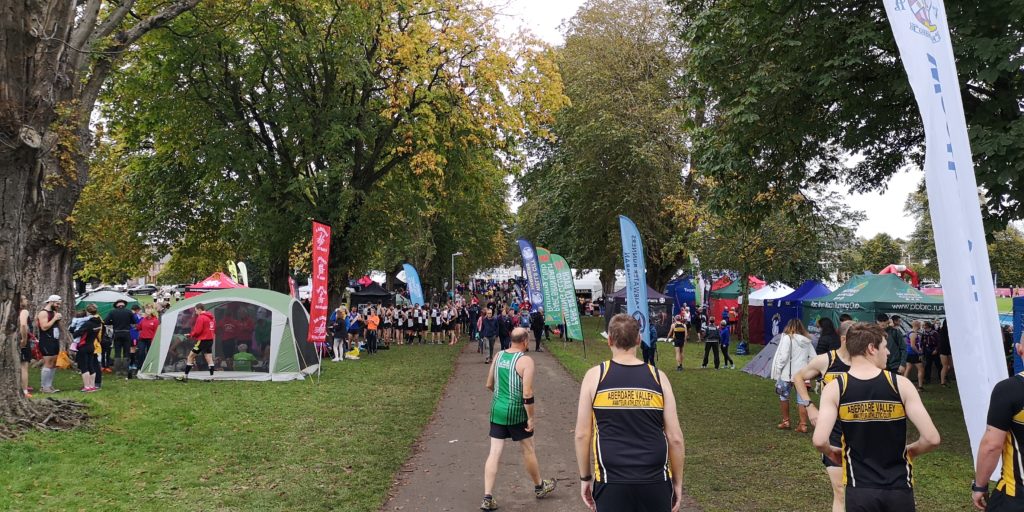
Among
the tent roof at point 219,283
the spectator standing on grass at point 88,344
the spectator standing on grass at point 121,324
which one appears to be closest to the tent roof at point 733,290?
the tent roof at point 219,283

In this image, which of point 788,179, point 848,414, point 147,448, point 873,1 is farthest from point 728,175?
point 147,448

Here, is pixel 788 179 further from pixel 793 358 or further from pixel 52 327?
pixel 52 327

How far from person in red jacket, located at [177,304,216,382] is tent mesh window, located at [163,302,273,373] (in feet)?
2.26

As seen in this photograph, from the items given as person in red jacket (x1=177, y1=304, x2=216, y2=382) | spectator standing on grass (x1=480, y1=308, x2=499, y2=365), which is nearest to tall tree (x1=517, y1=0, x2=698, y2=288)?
spectator standing on grass (x1=480, y1=308, x2=499, y2=365)

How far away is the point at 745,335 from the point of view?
26594 millimetres

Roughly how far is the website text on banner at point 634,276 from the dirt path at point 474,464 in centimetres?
205

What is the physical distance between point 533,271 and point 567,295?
7.77 ft

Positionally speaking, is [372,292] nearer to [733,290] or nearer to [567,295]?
[567,295]

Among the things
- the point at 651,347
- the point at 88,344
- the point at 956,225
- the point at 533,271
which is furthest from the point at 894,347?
the point at 88,344

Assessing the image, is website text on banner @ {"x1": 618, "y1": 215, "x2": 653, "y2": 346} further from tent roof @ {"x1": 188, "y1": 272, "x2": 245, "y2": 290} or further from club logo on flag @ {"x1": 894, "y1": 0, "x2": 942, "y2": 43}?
tent roof @ {"x1": 188, "y1": 272, "x2": 245, "y2": 290}

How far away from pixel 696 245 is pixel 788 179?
555 inches

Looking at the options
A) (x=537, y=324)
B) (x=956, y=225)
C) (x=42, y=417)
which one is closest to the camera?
(x=956, y=225)

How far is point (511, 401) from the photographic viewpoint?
6371 millimetres

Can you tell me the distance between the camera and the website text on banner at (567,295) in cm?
2223
